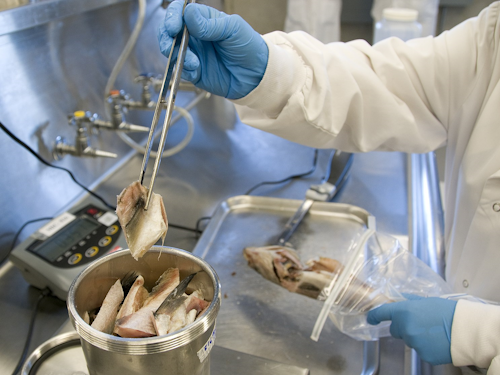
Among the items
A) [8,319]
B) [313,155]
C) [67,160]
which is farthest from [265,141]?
[8,319]

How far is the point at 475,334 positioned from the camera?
702 mm

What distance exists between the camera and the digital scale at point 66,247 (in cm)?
89

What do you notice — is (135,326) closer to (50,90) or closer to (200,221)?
(200,221)

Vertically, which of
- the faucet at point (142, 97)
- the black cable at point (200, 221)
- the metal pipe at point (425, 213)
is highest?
the faucet at point (142, 97)

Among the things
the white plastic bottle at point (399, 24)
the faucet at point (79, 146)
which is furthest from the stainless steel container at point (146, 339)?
the white plastic bottle at point (399, 24)

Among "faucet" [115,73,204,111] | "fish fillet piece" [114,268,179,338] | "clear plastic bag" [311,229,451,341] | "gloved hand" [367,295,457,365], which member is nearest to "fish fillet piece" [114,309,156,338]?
"fish fillet piece" [114,268,179,338]

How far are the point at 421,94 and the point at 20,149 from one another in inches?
37.8

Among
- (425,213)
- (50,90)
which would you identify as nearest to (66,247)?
(50,90)

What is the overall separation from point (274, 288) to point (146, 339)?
543 mm

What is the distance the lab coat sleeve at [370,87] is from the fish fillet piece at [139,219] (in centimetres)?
39

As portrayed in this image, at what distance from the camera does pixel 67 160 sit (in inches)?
47.7

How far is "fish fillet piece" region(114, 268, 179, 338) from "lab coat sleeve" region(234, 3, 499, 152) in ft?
1.43

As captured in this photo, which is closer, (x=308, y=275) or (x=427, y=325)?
(x=427, y=325)

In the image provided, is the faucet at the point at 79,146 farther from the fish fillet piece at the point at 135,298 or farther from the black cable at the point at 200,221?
the fish fillet piece at the point at 135,298
